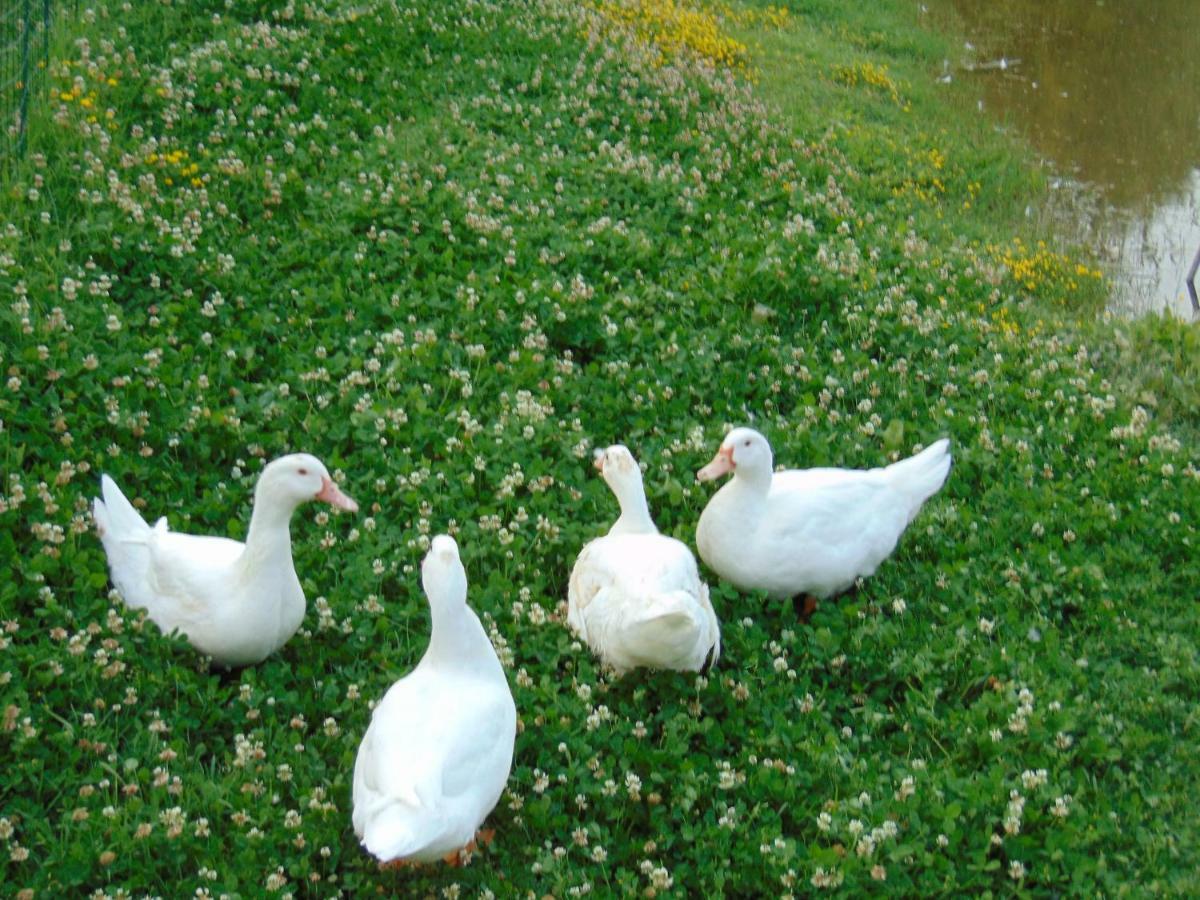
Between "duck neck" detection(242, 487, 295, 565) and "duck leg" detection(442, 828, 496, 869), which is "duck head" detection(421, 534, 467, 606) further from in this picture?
"duck leg" detection(442, 828, 496, 869)

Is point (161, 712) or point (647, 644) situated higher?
point (647, 644)

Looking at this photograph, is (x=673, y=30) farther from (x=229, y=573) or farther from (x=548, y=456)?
(x=229, y=573)

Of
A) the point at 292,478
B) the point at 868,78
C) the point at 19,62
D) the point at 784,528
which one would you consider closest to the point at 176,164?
the point at 19,62

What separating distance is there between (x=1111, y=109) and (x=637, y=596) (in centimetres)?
1281

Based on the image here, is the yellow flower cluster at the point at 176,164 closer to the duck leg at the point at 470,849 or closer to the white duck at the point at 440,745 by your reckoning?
the white duck at the point at 440,745

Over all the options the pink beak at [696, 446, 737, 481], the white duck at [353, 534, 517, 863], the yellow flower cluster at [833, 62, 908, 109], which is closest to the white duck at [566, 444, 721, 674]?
the pink beak at [696, 446, 737, 481]

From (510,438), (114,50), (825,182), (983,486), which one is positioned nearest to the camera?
(510,438)

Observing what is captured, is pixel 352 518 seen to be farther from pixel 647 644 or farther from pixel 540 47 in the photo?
pixel 540 47

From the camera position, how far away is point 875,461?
7.06 metres

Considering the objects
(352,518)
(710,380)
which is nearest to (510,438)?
(352,518)

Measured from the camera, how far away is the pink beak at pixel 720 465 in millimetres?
5871

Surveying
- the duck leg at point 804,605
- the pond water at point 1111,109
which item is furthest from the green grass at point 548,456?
the pond water at point 1111,109

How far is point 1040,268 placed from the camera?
10695mm

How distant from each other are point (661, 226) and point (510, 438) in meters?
3.23
